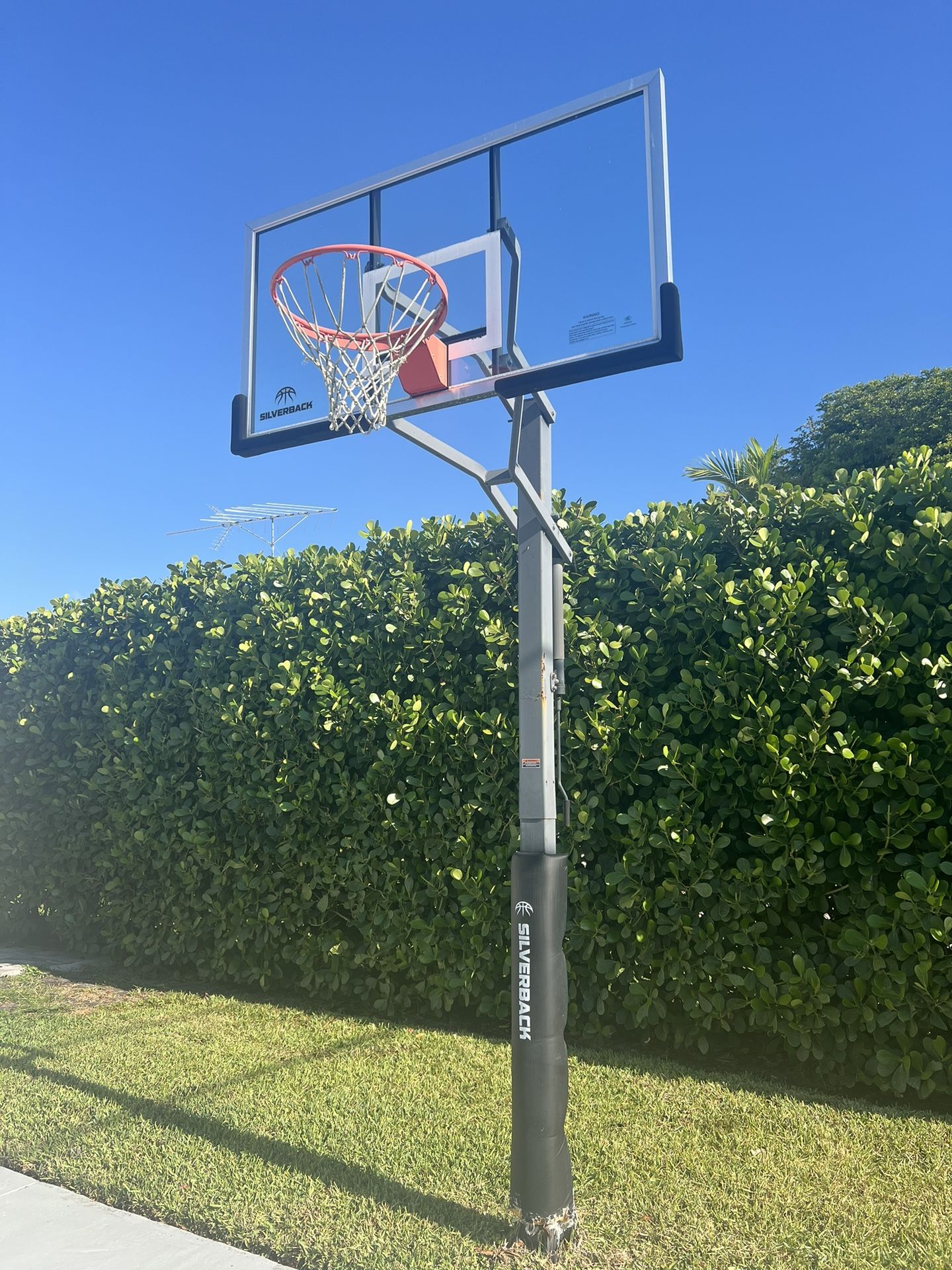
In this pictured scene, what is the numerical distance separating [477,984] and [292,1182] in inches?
85.0

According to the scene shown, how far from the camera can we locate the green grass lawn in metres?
3.30

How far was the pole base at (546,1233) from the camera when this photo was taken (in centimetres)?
323

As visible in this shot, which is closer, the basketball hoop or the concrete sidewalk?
the concrete sidewalk

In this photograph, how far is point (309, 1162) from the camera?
12.9 feet

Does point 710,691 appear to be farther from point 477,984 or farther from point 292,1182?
point 292,1182

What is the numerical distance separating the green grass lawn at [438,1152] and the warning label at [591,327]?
347cm

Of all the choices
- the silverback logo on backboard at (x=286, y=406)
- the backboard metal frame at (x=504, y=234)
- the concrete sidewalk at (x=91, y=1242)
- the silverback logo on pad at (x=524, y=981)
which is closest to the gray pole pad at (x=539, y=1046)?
the silverback logo on pad at (x=524, y=981)

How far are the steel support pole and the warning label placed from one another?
72cm

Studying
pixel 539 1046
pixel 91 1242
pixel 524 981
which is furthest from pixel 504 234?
pixel 91 1242

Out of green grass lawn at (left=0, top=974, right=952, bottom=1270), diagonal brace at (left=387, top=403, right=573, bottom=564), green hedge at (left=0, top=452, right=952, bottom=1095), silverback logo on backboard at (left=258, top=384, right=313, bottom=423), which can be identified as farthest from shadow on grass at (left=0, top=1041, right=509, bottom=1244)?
silverback logo on backboard at (left=258, top=384, right=313, bottom=423)

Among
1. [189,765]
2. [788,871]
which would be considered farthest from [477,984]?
[189,765]

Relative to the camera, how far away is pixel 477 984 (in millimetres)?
5762

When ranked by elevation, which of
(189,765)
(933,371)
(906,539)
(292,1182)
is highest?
(933,371)

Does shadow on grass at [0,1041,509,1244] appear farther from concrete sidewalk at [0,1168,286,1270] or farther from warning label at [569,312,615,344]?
warning label at [569,312,615,344]
